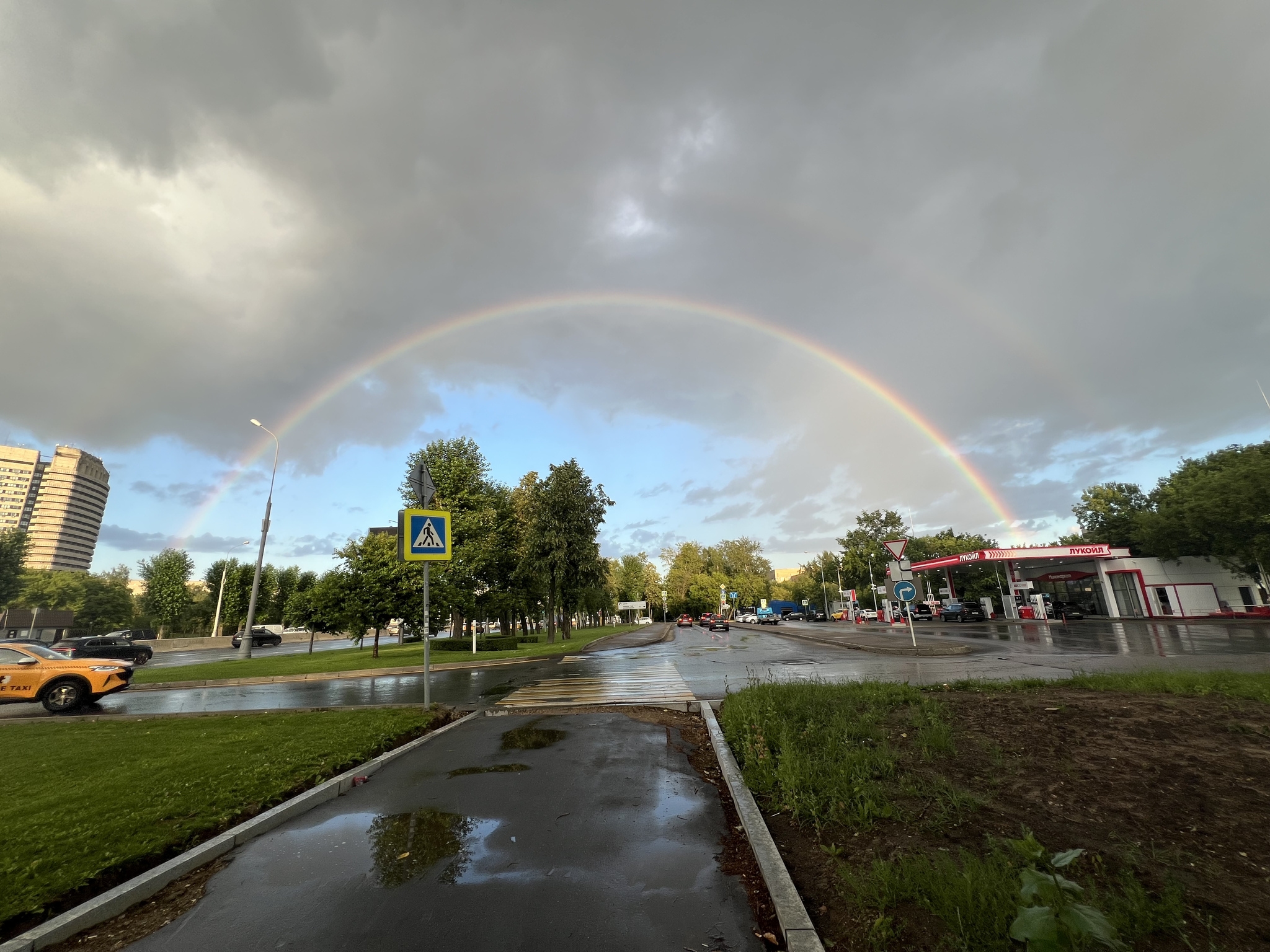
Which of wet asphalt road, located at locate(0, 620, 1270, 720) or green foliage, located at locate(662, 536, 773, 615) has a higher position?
green foliage, located at locate(662, 536, 773, 615)

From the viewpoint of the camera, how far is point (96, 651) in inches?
1228

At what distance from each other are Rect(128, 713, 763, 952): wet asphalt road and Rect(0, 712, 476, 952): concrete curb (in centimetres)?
16

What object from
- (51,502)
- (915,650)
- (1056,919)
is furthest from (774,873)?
(51,502)

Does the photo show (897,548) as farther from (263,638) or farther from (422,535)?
(263,638)

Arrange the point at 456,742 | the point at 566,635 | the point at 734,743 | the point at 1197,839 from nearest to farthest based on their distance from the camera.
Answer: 1. the point at 1197,839
2. the point at 734,743
3. the point at 456,742
4. the point at 566,635

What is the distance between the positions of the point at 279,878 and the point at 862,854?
12.9ft

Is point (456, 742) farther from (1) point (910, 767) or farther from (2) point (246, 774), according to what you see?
(1) point (910, 767)

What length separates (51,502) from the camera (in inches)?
7229

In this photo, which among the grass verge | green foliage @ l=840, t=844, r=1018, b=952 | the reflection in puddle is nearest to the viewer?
green foliage @ l=840, t=844, r=1018, b=952

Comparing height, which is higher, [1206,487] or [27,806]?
[1206,487]

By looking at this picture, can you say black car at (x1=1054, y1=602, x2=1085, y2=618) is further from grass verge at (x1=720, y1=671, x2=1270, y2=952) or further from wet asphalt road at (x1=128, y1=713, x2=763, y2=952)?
wet asphalt road at (x1=128, y1=713, x2=763, y2=952)

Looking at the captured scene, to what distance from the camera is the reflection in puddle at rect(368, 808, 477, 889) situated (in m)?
3.99

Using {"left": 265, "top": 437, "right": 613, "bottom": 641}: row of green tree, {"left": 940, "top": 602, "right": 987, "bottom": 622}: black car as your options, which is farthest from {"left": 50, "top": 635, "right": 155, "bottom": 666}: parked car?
{"left": 940, "top": 602, "right": 987, "bottom": 622}: black car

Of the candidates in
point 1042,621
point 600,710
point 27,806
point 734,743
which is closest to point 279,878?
point 27,806
